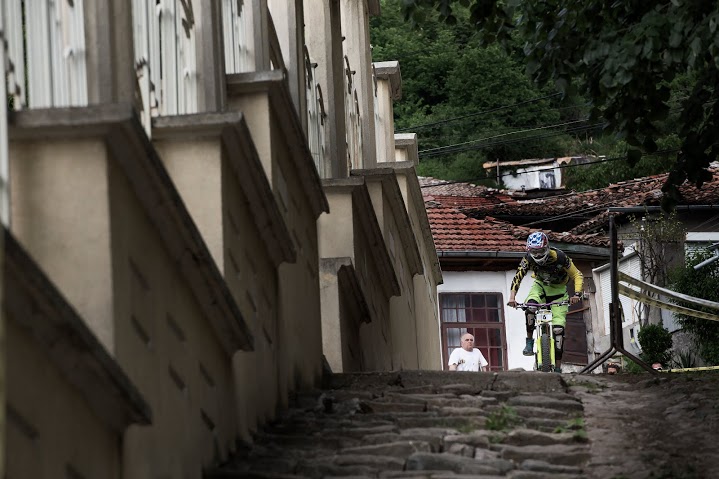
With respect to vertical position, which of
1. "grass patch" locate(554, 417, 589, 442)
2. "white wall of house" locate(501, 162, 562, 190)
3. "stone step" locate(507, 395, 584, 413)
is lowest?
"grass patch" locate(554, 417, 589, 442)

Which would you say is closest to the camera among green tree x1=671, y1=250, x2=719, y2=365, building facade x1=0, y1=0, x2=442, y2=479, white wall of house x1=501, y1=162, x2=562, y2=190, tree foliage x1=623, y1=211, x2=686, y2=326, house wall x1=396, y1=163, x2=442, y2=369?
building facade x1=0, y1=0, x2=442, y2=479

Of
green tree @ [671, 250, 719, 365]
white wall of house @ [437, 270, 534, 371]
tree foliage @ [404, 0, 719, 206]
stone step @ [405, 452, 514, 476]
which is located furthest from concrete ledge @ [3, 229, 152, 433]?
white wall of house @ [437, 270, 534, 371]

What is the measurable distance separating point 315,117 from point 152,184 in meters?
7.21

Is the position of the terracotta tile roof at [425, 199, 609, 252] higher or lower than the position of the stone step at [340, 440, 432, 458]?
higher

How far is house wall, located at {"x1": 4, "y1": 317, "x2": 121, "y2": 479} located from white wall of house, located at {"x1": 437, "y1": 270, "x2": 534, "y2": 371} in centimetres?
3224

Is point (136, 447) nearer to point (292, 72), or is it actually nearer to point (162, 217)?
point (162, 217)

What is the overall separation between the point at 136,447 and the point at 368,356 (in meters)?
8.37

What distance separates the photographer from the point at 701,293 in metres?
30.1

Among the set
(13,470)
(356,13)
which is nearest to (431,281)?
(356,13)

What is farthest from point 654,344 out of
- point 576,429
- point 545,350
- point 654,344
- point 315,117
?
point 576,429

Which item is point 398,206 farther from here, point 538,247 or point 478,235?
point 478,235

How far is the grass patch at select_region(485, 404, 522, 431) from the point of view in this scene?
8.62 meters

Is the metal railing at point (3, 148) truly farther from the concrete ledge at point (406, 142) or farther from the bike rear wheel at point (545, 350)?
the concrete ledge at point (406, 142)

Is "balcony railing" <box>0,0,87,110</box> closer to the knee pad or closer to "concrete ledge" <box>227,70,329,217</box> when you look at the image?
"concrete ledge" <box>227,70,329,217</box>
